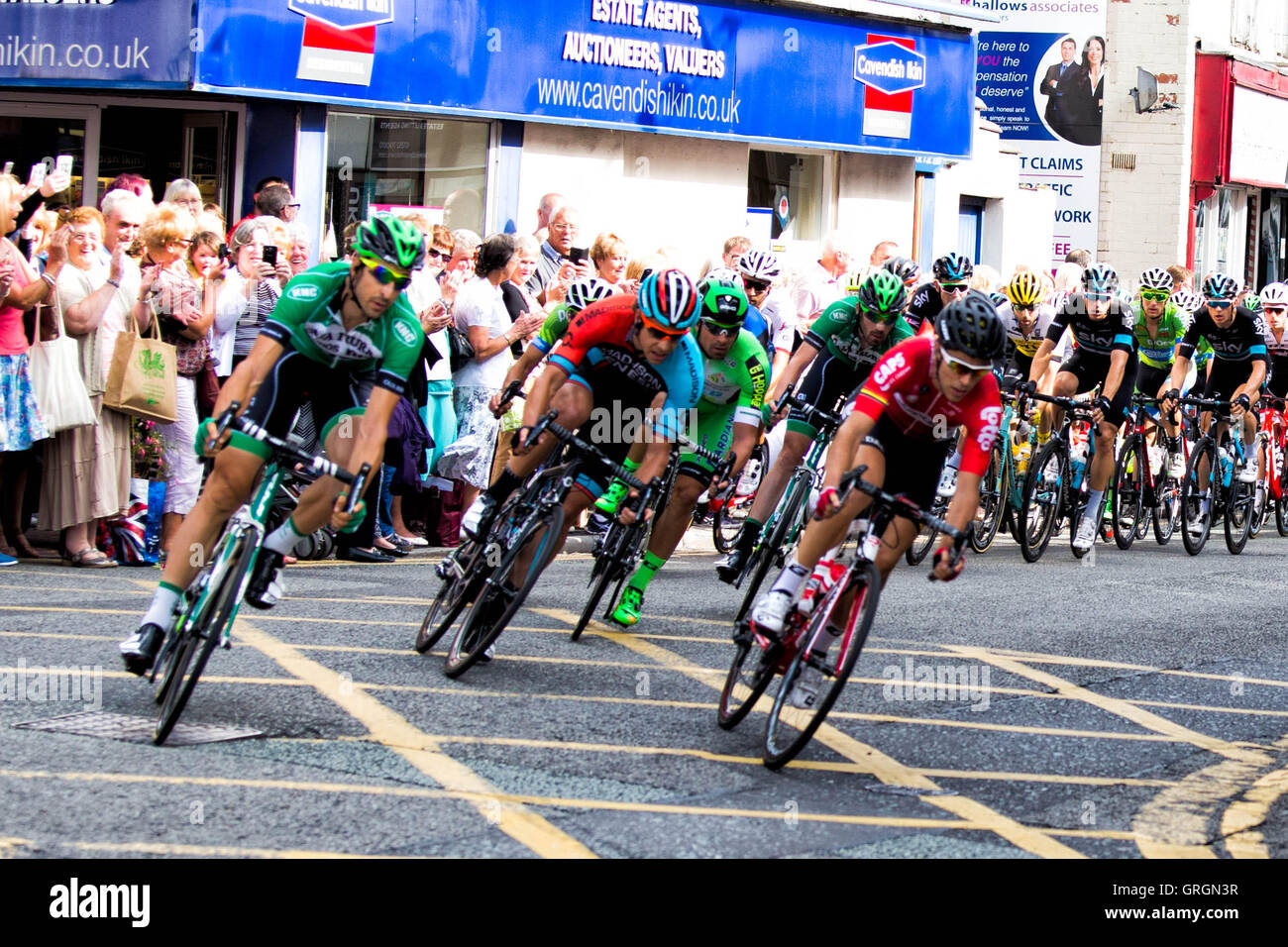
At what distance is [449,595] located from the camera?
27.5 ft

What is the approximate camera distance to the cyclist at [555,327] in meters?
9.26

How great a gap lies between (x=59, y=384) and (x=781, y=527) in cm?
436

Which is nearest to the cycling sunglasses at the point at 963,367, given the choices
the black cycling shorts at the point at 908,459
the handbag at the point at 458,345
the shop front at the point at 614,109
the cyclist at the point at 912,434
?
the cyclist at the point at 912,434

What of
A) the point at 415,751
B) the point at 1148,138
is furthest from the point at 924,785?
the point at 1148,138

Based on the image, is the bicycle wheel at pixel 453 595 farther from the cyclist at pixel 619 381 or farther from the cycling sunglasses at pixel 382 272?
the cycling sunglasses at pixel 382 272

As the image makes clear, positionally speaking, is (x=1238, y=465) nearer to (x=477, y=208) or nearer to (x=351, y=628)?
(x=477, y=208)

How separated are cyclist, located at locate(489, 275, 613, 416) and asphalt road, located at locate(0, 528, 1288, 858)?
53.5 inches

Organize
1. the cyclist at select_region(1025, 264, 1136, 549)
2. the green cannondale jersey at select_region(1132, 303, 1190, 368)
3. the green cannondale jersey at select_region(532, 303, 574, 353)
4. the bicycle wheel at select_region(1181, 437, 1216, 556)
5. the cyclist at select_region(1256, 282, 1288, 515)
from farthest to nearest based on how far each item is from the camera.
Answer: the cyclist at select_region(1256, 282, 1288, 515)
the green cannondale jersey at select_region(1132, 303, 1190, 368)
the bicycle wheel at select_region(1181, 437, 1216, 556)
the cyclist at select_region(1025, 264, 1136, 549)
the green cannondale jersey at select_region(532, 303, 574, 353)

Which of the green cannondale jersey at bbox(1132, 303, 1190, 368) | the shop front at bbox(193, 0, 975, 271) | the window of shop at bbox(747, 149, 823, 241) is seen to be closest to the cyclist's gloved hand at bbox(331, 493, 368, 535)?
the shop front at bbox(193, 0, 975, 271)

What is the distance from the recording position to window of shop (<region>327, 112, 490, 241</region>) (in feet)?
56.1

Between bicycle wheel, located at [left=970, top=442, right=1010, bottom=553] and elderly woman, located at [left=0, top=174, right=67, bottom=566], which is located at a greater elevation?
elderly woman, located at [left=0, top=174, right=67, bottom=566]

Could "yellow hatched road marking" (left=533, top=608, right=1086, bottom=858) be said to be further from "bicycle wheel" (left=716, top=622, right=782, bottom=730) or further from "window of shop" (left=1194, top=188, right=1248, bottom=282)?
"window of shop" (left=1194, top=188, right=1248, bottom=282)

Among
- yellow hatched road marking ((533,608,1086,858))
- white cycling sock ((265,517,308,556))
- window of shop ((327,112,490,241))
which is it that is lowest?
yellow hatched road marking ((533,608,1086,858))

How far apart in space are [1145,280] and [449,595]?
908cm
